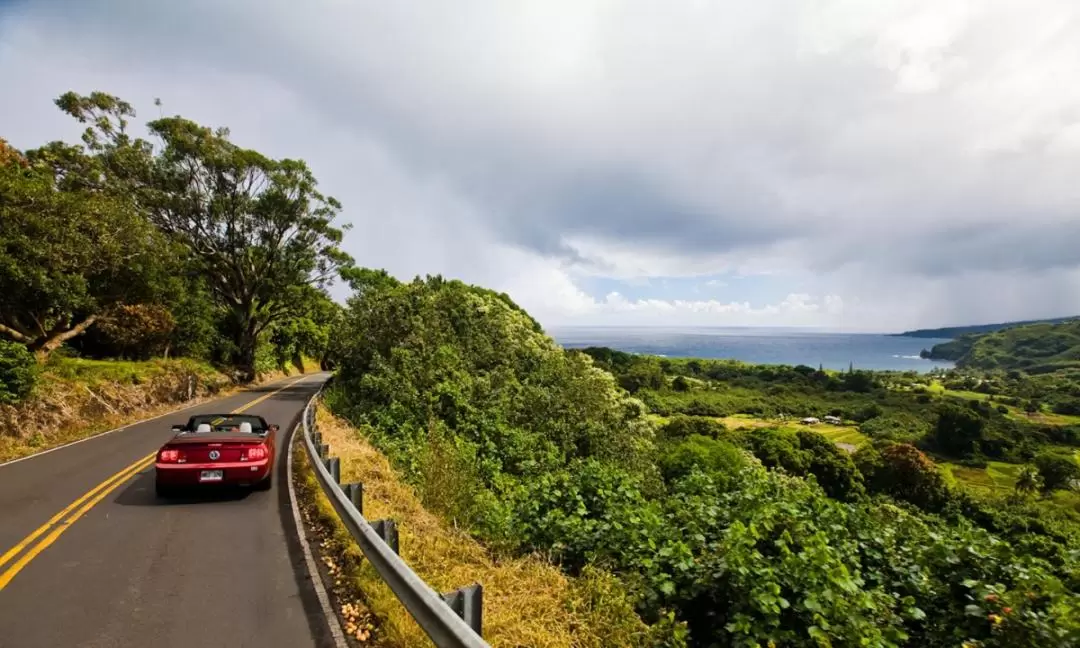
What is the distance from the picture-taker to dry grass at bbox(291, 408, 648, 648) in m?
4.36

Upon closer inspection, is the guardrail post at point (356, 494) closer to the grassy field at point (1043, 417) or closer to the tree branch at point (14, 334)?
the tree branch at point (14, 334)

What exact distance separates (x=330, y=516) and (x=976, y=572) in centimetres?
785

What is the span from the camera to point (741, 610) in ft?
14.9

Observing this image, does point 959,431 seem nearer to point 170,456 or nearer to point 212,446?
point 212,446

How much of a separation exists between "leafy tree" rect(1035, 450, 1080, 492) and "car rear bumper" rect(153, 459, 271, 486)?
3965 inches

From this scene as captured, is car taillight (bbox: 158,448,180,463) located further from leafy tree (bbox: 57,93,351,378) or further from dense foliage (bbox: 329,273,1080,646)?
leafy tree (bbox: 57,93,351,378)

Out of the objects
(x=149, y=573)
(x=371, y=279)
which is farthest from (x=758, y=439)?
(x=149, y=573)

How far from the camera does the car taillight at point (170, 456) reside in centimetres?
815

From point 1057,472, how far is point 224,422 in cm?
10553

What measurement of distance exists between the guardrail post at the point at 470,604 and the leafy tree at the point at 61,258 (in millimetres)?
19084

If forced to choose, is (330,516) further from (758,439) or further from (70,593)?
(758,439)

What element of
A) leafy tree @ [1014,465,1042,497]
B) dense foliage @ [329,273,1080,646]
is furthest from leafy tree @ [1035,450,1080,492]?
dense foliage @ [329,273,1080,646]

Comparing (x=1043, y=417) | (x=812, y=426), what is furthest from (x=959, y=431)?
(x=1043, y=417)

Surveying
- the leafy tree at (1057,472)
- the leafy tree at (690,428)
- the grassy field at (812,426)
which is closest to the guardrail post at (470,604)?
the leafy tree at (690,428)
